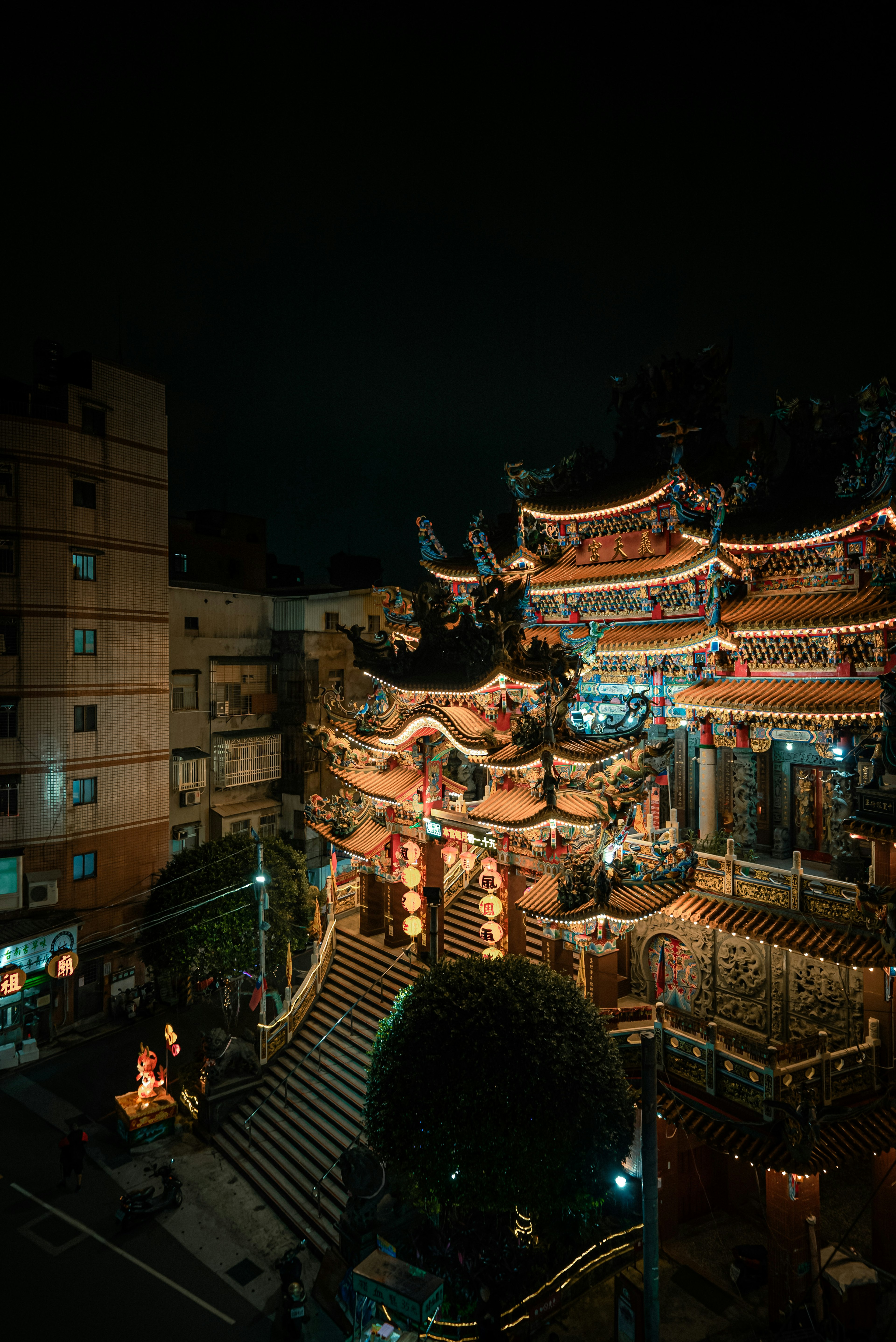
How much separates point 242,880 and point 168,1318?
42.5ft

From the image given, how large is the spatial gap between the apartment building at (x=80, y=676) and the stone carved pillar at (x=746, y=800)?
2025cm

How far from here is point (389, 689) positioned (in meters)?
21.4

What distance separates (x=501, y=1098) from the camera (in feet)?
40.6

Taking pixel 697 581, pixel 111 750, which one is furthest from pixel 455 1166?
pixel 111 750

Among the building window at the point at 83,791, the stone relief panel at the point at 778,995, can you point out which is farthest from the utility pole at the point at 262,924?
the stone relief panel at the point at 778,995

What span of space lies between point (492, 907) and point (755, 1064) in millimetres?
7167

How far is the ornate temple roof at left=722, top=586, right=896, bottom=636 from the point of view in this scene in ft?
54.0

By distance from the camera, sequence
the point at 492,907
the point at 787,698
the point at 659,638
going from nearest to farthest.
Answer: the point at 787,698, the point at 492,907, the point at 659,638

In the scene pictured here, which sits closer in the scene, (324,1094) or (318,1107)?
(318,1107)

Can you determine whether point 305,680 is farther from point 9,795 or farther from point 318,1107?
point 318,1107

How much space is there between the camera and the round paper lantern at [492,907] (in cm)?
1853

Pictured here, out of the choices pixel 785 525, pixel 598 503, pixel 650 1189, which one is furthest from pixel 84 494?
pixel 650 1189

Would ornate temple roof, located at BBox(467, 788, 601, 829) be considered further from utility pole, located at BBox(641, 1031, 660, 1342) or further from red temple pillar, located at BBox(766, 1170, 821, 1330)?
red temple pillar, located at BBox(766, 1170, 821, 1330)

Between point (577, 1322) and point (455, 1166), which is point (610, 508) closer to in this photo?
point (455, 1166)
